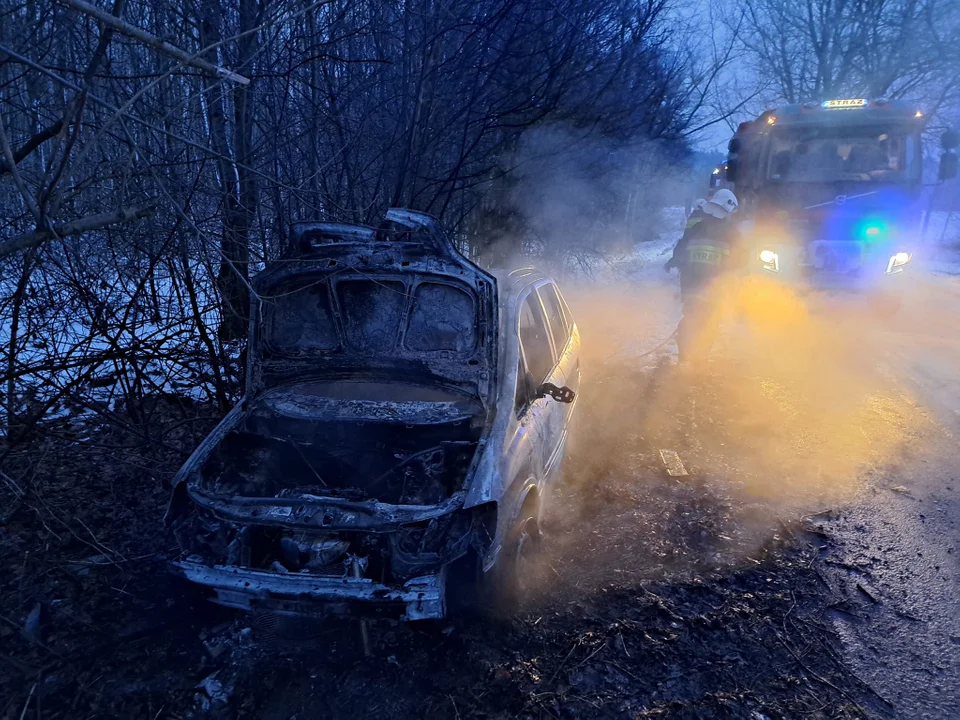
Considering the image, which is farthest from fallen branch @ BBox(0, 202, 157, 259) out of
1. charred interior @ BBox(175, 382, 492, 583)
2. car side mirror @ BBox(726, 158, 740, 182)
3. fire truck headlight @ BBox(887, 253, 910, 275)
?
car side mirror @ BBox(726, 158, 740, 182)

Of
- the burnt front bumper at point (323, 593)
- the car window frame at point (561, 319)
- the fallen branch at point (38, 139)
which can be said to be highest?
the fallen branch at point (38, 139)

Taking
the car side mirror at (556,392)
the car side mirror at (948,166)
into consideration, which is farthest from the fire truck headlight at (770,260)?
the car side mirror at (556,392)

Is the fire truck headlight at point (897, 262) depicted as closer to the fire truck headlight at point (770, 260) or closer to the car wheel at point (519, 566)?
the fire truck headlight at point (770, 260)

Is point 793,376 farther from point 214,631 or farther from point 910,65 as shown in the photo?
point 910,65

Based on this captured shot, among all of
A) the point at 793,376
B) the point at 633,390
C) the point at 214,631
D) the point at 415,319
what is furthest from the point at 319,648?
the point at 793,376

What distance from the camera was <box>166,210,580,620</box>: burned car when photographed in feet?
9.07

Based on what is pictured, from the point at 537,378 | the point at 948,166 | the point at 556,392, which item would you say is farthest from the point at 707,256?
the point at 948,166

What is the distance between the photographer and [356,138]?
607 centimetres

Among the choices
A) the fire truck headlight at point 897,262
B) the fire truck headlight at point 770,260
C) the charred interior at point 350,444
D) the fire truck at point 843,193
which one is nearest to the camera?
the charred interior at point 350,444

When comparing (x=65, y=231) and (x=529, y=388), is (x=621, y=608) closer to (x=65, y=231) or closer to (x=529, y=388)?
(x=529, y=388)

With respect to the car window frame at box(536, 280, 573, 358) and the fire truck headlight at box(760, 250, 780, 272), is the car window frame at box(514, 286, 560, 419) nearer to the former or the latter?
the car window frame at box(536, 280, 573, 358)

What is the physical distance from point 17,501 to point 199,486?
191 centimetres

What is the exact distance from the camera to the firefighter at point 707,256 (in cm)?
646

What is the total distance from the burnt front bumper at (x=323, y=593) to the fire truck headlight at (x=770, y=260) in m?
7.75
